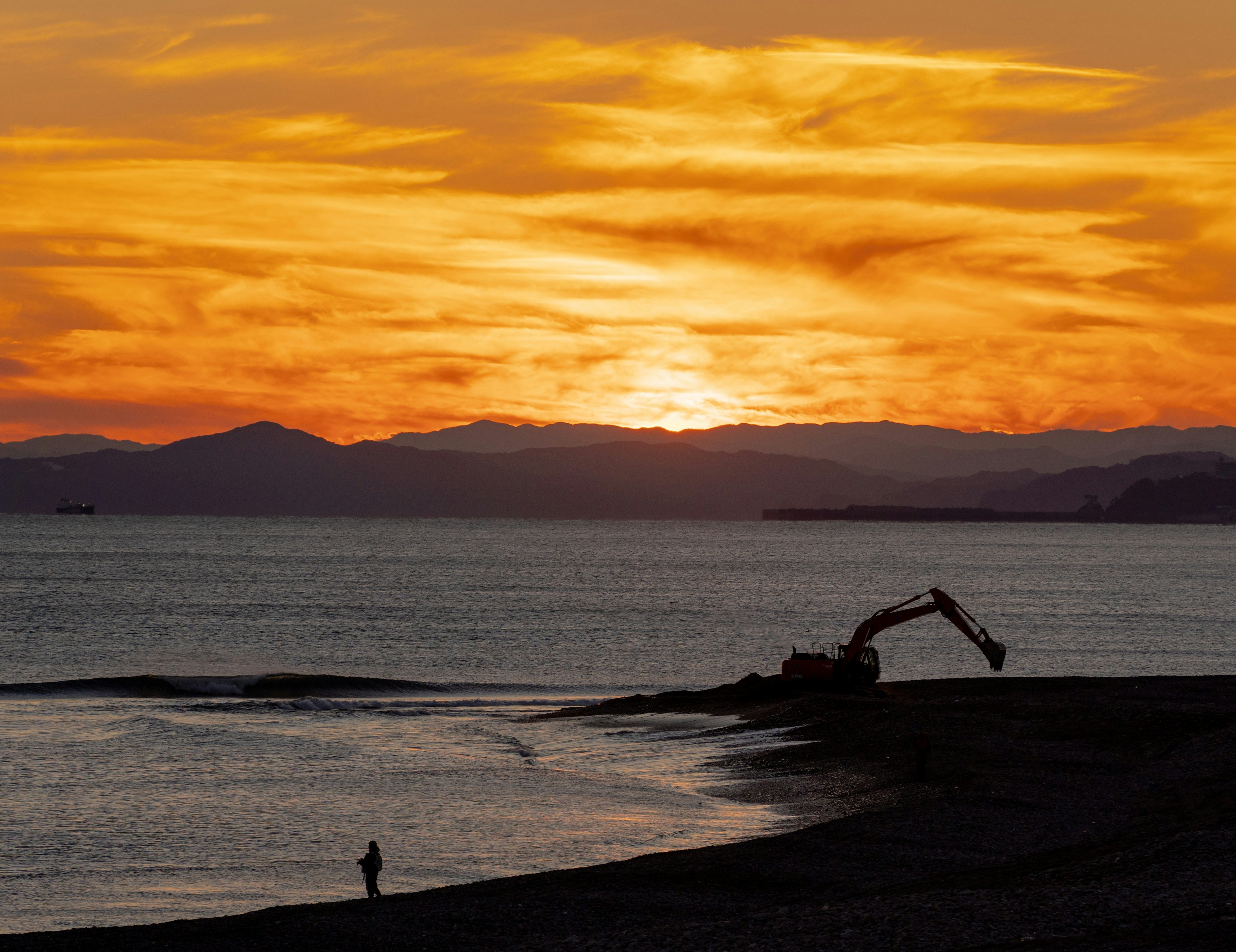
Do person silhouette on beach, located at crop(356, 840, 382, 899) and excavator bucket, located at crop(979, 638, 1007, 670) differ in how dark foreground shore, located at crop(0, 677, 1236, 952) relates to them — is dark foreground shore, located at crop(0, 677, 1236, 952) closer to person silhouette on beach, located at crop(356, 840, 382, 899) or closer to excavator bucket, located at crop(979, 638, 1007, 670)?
person silhouette on beach, located at crop(356, 840, 382, 899)

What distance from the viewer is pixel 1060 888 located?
62.2 feet

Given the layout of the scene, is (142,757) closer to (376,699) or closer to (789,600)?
(376,699)

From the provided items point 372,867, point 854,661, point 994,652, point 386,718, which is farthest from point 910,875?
point 386,718

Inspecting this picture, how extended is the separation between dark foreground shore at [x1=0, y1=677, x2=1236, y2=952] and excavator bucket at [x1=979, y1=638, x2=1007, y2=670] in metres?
7.41

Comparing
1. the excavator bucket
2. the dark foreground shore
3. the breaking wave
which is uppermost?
the excavator bucket

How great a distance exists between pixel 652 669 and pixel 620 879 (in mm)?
48127

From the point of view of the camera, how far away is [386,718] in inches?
1949

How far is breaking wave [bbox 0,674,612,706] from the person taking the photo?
55.8 metres

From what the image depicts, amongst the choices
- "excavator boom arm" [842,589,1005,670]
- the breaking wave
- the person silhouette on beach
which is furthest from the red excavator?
the person silhouette on beach

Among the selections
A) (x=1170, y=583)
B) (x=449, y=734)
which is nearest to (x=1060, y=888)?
(x=449, y=734)

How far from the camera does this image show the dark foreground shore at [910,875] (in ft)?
56.5

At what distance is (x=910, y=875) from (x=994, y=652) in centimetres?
2528

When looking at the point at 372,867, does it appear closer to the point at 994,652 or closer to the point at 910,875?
the point at 910,875

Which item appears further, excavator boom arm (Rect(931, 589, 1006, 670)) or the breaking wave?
the breaking wave
